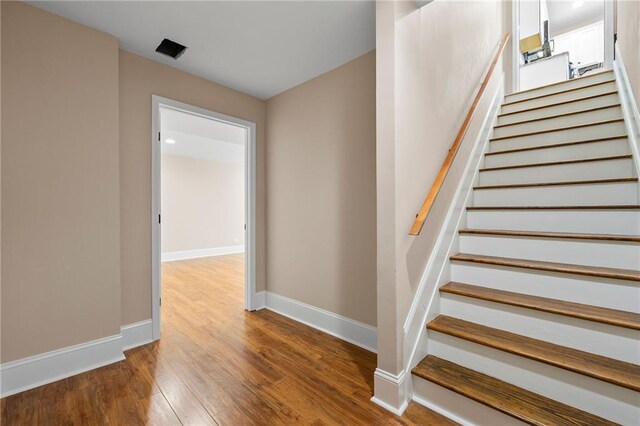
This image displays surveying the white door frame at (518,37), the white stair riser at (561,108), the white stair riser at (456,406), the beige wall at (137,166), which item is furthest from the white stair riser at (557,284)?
the white door frame at (518,37)

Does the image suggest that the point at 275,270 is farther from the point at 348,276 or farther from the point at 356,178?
the point at 356,178

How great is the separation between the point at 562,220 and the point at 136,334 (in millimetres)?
3445

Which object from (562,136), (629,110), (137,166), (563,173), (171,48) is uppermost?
(171,48)

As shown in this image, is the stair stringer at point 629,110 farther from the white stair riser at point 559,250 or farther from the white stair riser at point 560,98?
the white stair riser at point 559,250

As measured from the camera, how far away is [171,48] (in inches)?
89.1

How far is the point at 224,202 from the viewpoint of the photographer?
7398 mm

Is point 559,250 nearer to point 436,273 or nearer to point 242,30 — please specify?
point 436,273

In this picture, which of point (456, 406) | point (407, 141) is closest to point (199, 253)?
point (407, 141)

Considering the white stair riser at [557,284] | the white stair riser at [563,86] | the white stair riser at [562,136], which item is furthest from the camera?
the white stair riser at [563,86]

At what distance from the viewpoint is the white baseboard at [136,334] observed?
2.28 metres

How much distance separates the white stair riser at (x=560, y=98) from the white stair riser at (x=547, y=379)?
2903mm

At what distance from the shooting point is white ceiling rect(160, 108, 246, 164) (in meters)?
4.15

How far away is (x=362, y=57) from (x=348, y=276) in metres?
1.95

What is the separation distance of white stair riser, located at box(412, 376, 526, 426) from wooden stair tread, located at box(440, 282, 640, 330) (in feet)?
1.86
